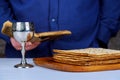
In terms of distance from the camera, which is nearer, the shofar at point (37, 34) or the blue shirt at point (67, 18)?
the shofar at point (37, 34)

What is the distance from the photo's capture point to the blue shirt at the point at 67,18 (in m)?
1.82

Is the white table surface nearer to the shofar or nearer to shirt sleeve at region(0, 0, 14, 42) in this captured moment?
the shofar

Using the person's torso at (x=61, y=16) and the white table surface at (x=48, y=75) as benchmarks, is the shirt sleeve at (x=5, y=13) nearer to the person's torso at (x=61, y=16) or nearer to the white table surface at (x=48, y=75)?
the person's torso at (x=61, y=16)

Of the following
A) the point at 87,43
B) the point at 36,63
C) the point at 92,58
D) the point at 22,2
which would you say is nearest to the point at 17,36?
the point at 36,63

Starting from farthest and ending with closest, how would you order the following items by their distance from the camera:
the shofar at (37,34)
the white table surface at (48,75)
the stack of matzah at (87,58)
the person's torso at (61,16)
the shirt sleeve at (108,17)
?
the shirt sleeve at (108,17)
the person's torso at (61,16)
the shofar at (37,34)
the stack of matzah at (87,58)
the white table surface at (48,75)

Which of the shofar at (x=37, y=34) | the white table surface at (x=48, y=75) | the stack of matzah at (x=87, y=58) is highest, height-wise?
the shofar at (x=37, y=34)

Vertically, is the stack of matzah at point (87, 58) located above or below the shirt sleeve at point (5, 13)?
below

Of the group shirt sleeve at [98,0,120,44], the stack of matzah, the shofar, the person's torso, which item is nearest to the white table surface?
the stack of matzah

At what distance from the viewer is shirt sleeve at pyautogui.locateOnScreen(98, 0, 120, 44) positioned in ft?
6.46

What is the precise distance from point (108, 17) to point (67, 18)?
259mm

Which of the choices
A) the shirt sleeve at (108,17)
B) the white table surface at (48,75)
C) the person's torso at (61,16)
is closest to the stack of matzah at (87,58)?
the white table surface at (48,75)

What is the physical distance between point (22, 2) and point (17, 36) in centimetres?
52

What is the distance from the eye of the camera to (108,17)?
6.48 ft

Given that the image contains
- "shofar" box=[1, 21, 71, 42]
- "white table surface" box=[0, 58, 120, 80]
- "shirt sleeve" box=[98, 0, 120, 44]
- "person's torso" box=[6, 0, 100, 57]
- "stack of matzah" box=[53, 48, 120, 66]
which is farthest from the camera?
"shirt sleeve" box=[98, 0, 120, 44]
